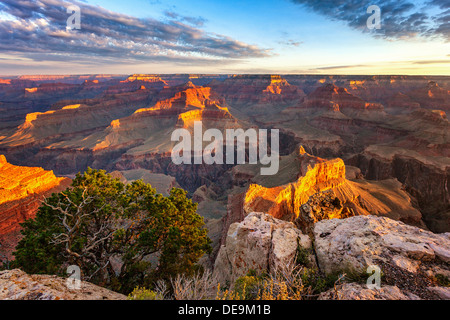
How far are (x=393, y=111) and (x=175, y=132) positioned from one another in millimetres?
145200

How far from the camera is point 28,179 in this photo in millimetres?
38094

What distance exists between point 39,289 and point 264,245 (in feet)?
29.0

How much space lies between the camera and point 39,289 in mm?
6102

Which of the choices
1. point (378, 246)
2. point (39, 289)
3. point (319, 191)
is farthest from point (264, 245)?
point (319, 191)

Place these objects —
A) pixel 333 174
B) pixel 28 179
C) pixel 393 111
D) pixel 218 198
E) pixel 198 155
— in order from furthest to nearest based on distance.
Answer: pixel 393 111
pixel 198 155
pixel 218 198
pixel 333 174
pixel 28 179

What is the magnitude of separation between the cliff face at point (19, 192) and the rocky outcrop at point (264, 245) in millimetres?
28342

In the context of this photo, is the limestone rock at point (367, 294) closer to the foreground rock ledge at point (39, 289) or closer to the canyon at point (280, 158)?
the canyon at point (280, 158)

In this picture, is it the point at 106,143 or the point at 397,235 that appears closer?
the point at 397,235

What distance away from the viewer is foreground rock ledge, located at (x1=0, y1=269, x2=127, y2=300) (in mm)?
5805

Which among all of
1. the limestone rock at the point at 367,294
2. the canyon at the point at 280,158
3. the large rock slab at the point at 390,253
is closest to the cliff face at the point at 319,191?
the canyon at the point at 280,158

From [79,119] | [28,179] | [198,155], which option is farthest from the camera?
[79,119]

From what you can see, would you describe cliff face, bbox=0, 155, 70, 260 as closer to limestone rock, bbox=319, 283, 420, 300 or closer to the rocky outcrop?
the rocky outcrop
